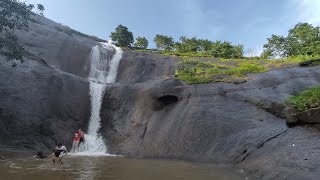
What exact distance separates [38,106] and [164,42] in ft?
128

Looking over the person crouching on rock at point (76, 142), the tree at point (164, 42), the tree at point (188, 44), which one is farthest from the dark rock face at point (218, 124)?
the tree at point (164, 42)

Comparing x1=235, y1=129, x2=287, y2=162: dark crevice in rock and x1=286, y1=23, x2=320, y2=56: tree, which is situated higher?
x1=286, y1=23, x2=320, y2=56: tree

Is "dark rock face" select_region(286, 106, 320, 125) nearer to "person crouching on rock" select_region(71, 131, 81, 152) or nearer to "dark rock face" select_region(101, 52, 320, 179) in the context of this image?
"dark rock face" select_region(101, 52, 320, 179)

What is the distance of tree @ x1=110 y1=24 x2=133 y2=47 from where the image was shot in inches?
2080

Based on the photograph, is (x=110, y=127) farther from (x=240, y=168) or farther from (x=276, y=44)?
(x=276, y=44)

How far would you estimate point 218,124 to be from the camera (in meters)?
20.1

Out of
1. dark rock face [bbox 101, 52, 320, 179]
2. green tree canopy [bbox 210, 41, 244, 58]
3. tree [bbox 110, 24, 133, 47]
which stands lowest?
dark rock face [bbox 101, 52, 320, 179]

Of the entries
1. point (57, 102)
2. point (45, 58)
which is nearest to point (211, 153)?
point (57, 102)

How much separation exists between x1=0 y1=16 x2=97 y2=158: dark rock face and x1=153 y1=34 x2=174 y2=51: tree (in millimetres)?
30254

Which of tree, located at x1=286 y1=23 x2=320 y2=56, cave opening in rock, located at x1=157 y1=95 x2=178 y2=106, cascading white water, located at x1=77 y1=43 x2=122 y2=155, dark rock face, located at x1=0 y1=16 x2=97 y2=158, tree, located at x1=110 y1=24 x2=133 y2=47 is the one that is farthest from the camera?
tree, located at x1=110 y1=24 x2=133 y2=47

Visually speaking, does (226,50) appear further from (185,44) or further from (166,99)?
(166,99)

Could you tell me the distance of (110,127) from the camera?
25.7m

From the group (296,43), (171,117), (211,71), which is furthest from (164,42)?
(171,117)

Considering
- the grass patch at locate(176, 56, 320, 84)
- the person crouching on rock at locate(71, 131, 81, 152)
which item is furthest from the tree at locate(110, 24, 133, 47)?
the person crouching on rock at locate(71, 131, 81, 152)
